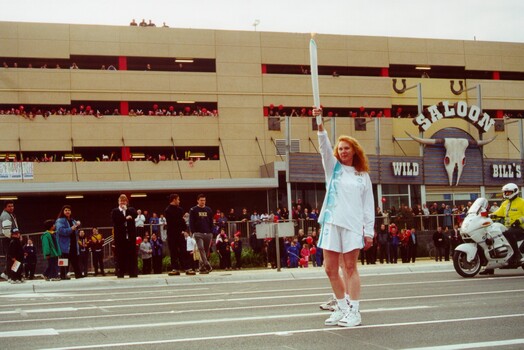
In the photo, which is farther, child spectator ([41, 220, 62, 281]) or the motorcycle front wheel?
child spectator ([41, 220, 62, 281])

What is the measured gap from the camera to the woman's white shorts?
25.8 ft

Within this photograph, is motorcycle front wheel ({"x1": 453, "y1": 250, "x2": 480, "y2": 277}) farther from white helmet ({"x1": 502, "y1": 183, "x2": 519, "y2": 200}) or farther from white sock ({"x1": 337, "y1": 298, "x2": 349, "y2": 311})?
white sock ({"x1": 337, "y1": 298, "x2": 349, "y2": 311})

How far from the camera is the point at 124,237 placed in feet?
59.2

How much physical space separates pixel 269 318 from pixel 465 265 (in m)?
7.47

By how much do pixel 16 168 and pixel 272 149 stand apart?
14.9 meters

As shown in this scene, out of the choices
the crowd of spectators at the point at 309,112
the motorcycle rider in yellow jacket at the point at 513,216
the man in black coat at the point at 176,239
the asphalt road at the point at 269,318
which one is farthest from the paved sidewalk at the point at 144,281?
the crowd of spectators at the point at 309,112

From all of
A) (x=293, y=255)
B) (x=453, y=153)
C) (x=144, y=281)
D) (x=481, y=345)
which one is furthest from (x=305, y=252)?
(x=481, y=345)

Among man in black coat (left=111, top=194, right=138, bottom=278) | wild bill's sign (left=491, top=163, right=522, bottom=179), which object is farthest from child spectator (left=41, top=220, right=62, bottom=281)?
wild bill's sign (left=491, top=163, right=522, bottom=179)

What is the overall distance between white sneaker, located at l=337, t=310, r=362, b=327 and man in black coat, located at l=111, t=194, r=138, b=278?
10775mm

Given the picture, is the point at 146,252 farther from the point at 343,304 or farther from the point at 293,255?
the point at 343,304

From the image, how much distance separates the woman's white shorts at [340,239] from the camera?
7.86 m

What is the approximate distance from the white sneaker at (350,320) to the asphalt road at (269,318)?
0.10 m

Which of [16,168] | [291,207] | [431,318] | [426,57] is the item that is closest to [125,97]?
[16,168]

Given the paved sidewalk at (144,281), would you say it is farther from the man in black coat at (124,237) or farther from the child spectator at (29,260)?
the child spectator at (29,260)
